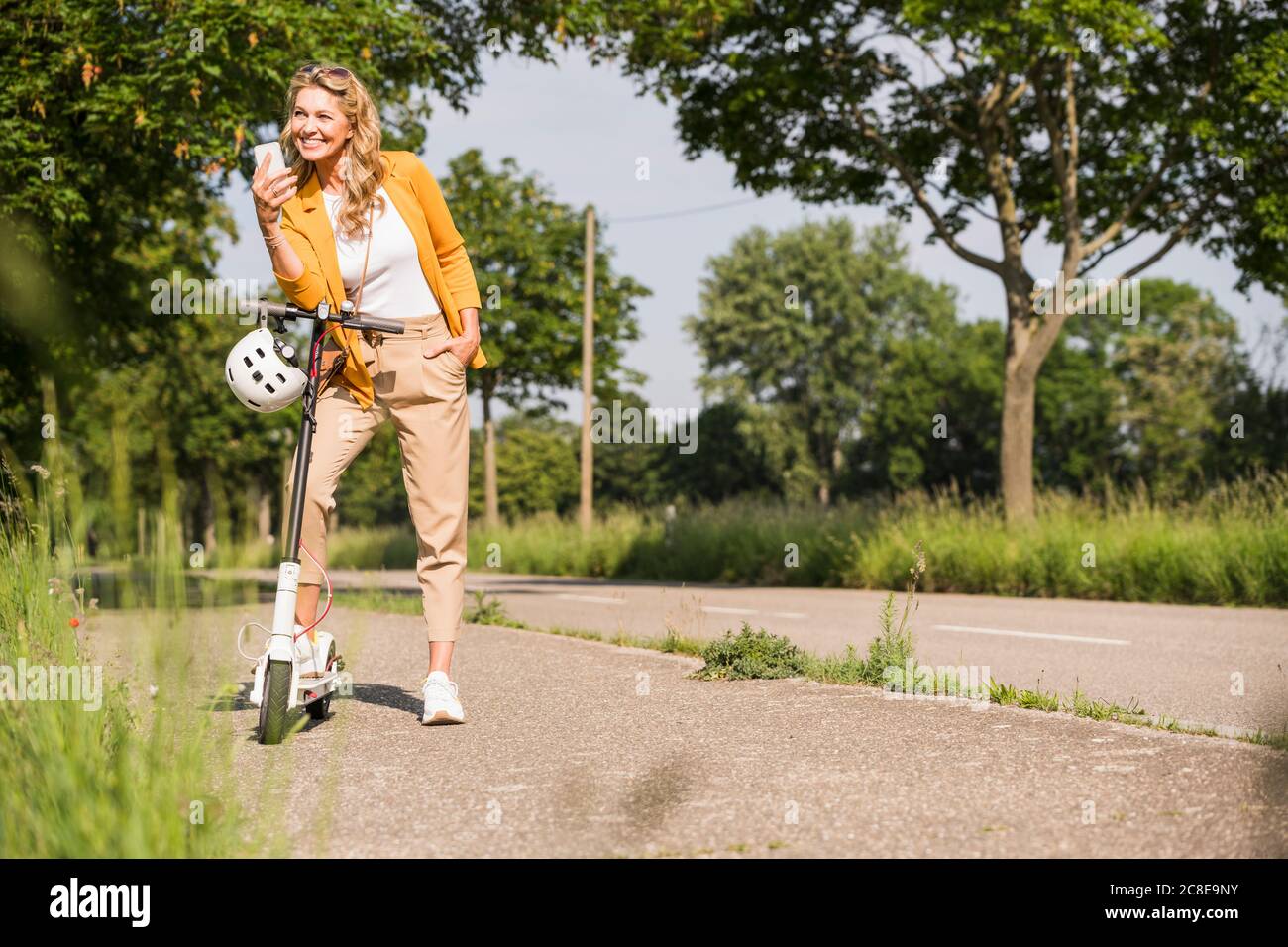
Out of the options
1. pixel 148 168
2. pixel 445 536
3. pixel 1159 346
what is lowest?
pixel 445 536

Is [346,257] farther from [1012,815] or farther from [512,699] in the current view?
[1012,815]

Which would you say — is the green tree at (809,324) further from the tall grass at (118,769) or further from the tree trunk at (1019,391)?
the tall grass at (118,769)

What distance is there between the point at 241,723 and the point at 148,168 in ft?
33.8

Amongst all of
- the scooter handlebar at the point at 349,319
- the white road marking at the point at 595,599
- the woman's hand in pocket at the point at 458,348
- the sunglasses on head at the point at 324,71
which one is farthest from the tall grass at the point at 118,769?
the white road marking at the point at 595,599

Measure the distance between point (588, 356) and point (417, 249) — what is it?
75.2 feet

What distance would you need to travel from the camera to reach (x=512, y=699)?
17.5 feet

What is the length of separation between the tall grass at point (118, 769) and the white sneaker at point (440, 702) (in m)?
0.97

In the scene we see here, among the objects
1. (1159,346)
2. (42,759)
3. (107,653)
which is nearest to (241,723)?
(42,759)

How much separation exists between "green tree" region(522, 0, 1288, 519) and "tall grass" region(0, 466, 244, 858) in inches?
487

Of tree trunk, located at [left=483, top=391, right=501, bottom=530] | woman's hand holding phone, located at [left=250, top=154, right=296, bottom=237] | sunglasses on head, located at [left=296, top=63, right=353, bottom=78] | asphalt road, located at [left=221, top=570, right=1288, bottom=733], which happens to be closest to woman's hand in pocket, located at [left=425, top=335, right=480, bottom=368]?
woman's hand holding phone, located at [left=250, top=154, right=296, bottom=237]

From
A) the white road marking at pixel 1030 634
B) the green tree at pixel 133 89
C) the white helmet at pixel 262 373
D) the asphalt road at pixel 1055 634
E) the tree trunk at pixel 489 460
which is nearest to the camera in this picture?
the white helmet at pixel 262 373

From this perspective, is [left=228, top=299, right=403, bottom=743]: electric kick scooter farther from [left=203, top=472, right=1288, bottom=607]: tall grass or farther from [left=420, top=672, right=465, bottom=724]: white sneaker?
[left=203, top=472, right=1288, bottom=607]: tall grass

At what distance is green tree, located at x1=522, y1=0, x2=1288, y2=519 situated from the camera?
15.6m

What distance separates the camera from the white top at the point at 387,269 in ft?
15.2
